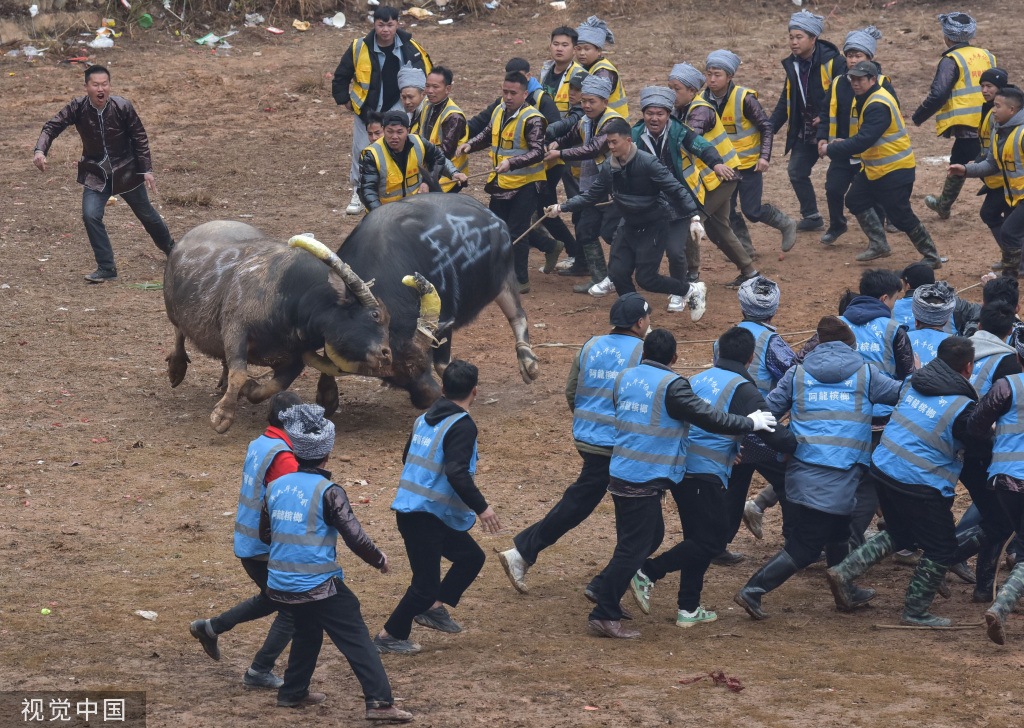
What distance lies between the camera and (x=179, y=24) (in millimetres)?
18922

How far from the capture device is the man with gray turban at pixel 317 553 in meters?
5.35

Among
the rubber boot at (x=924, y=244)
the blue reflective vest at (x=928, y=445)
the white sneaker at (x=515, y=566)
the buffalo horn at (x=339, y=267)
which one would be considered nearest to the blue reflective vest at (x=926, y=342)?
the blue reflective vest at (x=928, y=445)

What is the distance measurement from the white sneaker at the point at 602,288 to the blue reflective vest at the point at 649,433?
585cm

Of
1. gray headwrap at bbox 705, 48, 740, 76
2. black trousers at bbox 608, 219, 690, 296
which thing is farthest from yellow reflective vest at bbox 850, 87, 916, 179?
black trousers at bbox 608, 219, 690, 296

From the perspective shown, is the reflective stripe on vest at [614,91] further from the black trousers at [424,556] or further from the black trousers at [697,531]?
the black trousers at [424,556]

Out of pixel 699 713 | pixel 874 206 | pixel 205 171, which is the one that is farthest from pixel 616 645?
pixel 205 171

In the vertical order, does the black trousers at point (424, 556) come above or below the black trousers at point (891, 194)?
below

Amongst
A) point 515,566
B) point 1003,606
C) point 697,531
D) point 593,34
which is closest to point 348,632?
point 515,566

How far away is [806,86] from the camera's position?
1232 cm

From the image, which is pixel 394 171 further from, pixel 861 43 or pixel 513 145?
pixel 861 43

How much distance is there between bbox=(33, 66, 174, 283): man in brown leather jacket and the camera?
11.7 meters

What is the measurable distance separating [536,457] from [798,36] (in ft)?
18.3

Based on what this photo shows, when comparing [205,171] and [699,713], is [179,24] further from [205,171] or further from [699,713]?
[699,713]

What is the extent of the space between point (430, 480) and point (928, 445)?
2.49 meters
